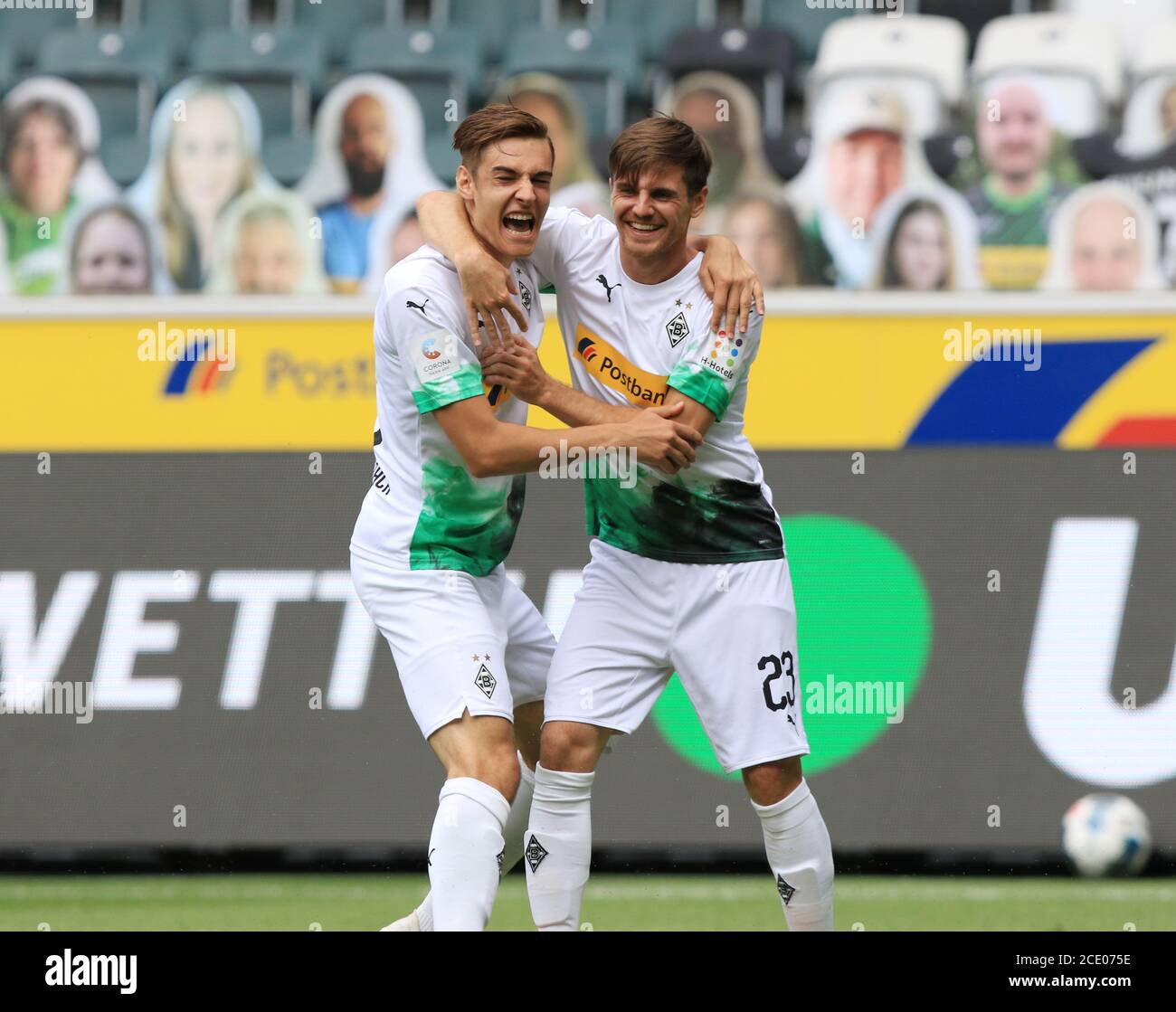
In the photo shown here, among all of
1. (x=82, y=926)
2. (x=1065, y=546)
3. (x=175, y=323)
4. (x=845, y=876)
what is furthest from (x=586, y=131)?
(x=82, y=926)

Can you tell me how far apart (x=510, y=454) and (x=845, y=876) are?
3095mm

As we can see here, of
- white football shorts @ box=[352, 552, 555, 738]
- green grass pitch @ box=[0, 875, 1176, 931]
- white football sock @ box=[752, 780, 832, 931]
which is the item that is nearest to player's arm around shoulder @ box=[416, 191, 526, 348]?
white football shorts @ box=[352, 552, 555, 738]

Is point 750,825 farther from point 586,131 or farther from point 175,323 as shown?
point 586,131

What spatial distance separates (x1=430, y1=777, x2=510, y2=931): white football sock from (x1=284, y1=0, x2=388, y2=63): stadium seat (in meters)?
6.75

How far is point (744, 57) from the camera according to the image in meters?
9.43

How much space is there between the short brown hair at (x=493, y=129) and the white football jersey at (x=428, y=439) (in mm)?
284

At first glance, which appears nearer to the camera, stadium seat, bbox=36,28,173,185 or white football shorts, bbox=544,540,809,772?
white football shorts, bbox=544,540,809,772

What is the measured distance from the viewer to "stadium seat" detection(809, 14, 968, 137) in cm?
926

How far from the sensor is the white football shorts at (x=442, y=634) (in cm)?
436

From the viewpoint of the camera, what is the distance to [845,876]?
267 inches

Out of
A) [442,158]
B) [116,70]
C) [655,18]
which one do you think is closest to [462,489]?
[442,158]

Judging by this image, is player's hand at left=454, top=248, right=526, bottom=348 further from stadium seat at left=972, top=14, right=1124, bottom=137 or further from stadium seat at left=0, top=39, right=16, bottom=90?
stadium seat at left=0, top=39, right=16, bottom=90

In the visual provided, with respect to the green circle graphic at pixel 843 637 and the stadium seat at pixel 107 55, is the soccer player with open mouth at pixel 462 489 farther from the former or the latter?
the stadium seat at pixel 107 55

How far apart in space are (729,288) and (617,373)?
373mm
